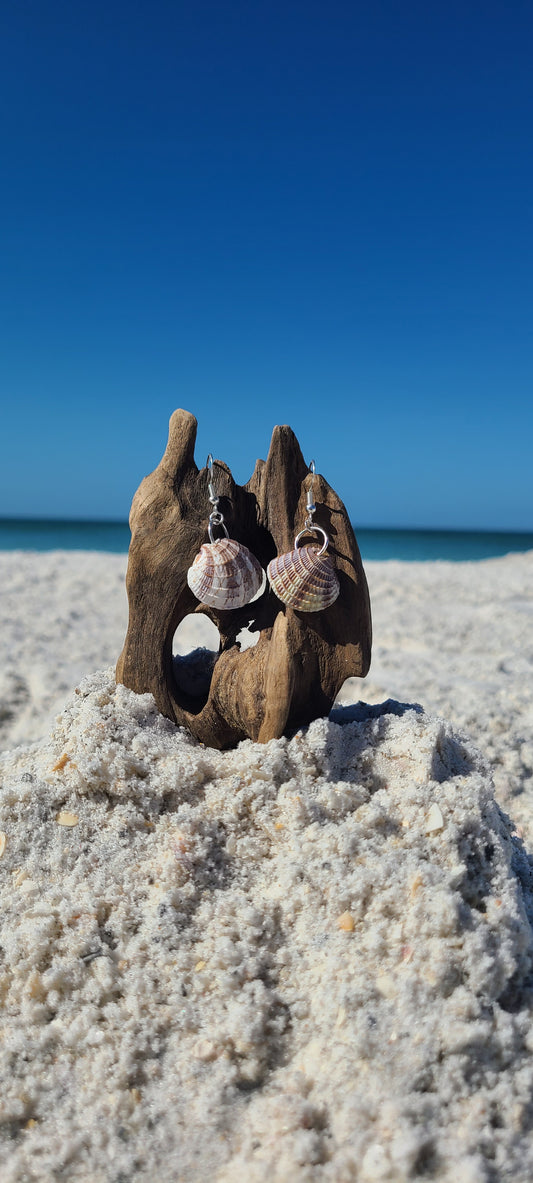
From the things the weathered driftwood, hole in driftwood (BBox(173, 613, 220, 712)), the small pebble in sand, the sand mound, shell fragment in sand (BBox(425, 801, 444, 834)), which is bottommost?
the sand mound

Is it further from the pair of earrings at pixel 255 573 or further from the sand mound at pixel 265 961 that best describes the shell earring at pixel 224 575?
the sand mound at pixel 265 961

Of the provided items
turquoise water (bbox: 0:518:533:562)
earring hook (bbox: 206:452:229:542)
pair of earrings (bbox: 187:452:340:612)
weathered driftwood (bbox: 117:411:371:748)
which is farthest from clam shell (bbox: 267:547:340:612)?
turquoise water (bbox: 0:518:533:562)

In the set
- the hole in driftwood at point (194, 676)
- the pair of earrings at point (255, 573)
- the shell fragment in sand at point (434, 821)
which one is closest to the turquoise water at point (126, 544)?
the hole in driftwood at point (194, 676)

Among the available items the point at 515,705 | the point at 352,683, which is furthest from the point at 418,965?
the point at 352,683

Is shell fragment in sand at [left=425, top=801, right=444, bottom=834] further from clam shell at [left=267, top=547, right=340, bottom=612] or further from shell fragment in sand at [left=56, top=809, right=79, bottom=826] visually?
shell fragment in sand at [left=56, top=809, right=79, bottom=826]

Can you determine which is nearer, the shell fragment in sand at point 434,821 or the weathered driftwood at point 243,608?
the shell fragment in sand at point 434,821

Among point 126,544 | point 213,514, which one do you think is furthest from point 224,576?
point 126,544

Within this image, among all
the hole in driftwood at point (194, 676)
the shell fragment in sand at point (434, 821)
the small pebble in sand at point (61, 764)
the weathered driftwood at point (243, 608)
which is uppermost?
the weathered driftwood at point (243, 608)
